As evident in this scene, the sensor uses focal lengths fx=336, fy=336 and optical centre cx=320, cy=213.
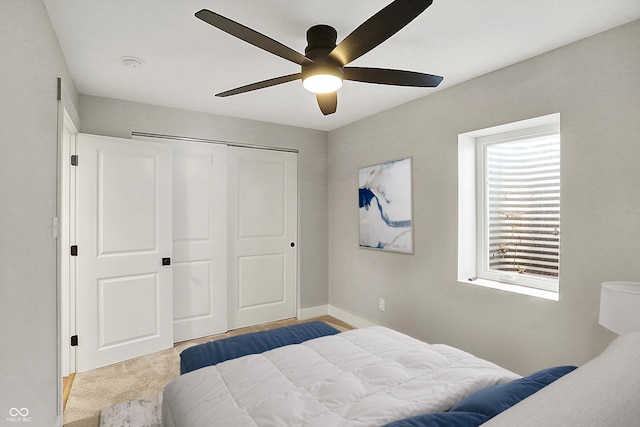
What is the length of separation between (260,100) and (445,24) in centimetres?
184

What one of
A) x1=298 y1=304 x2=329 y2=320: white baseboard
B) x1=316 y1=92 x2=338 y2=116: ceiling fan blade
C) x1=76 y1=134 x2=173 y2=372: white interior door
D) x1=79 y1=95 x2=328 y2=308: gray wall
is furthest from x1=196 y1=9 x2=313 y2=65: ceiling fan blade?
x1=298 y1=304 x2=329 y2=320: white baseboard

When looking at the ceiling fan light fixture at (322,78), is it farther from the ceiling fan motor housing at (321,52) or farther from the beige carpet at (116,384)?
the beige carpet at (116,384)

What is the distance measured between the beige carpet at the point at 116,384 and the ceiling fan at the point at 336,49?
93.0 inches

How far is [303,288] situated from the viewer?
14.0ft

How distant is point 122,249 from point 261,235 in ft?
4.80

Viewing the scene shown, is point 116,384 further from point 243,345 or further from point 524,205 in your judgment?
point 524,205

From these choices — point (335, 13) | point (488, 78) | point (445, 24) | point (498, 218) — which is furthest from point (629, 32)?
point (335, 13)

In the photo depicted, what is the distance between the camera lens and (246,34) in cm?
149

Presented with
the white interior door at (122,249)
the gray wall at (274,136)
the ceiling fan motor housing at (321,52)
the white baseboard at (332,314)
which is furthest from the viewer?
the white baseboard at (332,314)

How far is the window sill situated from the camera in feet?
7.65

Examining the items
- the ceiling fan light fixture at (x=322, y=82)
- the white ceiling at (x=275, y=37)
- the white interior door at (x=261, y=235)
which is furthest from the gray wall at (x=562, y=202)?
the ceiling fan light fixture at (x=322, y=82)

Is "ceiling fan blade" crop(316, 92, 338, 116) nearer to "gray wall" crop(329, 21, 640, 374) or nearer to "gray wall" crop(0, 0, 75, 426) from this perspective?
"gray wall" crop(329, 21, 640, 374)

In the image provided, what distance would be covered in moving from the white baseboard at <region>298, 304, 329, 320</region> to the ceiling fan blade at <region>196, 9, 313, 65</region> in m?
3.21

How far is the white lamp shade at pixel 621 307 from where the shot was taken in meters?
1.56
